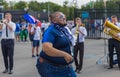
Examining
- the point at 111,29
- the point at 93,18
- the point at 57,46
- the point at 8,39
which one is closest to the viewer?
the point at 57,46

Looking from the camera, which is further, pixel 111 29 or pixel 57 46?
pixel 111 29

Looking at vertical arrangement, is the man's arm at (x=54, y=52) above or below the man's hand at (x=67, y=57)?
above

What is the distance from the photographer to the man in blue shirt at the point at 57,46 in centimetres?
631

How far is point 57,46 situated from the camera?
6344 mm

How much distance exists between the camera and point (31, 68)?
1334cm

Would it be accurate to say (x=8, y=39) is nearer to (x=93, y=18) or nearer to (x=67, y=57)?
(x=67, y=57)

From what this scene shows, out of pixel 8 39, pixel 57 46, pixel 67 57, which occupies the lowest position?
pixel 8 39

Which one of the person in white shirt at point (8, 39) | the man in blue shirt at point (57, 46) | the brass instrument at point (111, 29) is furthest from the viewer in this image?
the brass instrument at point (111, 29)

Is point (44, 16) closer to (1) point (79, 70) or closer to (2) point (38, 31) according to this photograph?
(2) point (38, 31)

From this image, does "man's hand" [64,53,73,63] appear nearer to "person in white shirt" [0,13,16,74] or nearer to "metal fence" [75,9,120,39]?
"person in white shirt" [0,13,16,74]

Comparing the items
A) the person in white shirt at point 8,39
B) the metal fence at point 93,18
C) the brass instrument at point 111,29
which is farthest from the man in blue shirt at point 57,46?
the metal fence at point 93,18

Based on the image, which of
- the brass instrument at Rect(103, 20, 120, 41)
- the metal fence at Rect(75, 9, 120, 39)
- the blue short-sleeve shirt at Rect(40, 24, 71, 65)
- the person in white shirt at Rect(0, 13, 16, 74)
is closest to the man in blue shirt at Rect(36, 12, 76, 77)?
the blue short-sleeve shirt at Rect(40, 24, 71, 65)

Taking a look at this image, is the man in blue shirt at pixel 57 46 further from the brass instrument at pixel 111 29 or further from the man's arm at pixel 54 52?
the brass instrument at pixel 111 29

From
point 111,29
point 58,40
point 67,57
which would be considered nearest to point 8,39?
point 111,29
